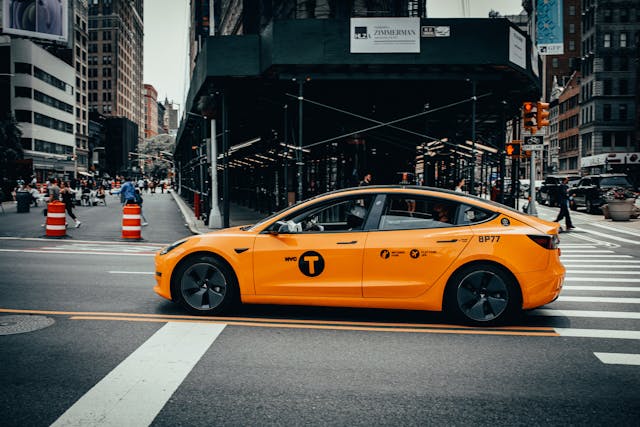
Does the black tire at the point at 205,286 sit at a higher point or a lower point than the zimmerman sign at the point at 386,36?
lower

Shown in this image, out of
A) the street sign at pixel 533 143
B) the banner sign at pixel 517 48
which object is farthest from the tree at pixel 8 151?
the banner sign at pixel 517 48

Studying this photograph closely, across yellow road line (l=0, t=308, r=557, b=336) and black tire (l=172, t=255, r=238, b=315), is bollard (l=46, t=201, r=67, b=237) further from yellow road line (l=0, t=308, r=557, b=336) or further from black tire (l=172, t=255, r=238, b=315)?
black tire (l=172, t=255, r=238, b=315)

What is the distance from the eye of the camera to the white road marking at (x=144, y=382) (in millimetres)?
3959

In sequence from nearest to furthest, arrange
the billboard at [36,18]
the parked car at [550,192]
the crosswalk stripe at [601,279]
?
the crosswalk stripe at [601,279], the parked car at [550,192], the billboard at [36,18]

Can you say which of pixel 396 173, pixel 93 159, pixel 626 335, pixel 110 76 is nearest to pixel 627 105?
pixel 396 173

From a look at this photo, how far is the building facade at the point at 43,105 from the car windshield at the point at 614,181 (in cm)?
6580

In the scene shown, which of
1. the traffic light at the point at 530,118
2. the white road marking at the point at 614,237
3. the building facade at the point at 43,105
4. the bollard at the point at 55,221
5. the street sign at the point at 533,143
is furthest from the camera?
the building facade at the point at 43,105

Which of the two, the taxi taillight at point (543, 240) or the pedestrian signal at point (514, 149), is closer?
the taxi taillight at point (543, 240)

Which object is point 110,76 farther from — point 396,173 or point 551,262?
point 551,262

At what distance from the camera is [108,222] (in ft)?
78.1

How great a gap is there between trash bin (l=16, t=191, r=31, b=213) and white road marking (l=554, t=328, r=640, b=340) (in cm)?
2845

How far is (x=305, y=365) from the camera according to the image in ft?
16.7

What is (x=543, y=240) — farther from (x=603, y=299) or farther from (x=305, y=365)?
(x=305, y=365)

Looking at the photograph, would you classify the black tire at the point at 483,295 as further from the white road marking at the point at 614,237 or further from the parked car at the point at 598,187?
the parked car at the point at 598,187
